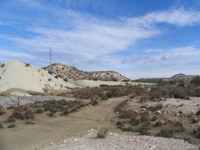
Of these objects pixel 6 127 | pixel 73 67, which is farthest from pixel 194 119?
pixel 73 67

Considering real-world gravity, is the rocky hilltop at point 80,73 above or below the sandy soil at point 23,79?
above

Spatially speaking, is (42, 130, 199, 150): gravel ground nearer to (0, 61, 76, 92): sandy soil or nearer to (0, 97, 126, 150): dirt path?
(0, 97, 126, 150): dirt path

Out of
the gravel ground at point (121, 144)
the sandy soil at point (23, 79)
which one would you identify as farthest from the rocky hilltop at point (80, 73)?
the gravel ground at point (121, 144)

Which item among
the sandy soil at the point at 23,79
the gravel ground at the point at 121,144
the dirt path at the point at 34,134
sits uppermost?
the sandy soil at the point at 23,79

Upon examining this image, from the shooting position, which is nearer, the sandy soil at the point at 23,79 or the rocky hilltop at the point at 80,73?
the sandy soil at the point at 23,79

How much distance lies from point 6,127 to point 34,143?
4491 mm

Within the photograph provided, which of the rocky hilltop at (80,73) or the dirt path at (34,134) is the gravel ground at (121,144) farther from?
the rocky hilltop at (80,73)

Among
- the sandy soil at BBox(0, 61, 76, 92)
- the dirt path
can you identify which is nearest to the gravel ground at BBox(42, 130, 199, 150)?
the dirt path

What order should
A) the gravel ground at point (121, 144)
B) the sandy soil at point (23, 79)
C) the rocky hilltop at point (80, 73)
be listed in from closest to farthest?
the gravel ground at point (121, 144), the sandy soil at point (23, 79), the rocky hilltop at point (80, 73)

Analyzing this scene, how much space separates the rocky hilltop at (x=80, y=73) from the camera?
80688 millimetres

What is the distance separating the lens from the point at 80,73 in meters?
87.6

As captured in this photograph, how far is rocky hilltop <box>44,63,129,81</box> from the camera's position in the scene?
80688 mm

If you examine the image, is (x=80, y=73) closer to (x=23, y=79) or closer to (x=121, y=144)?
(x=23, y=79)

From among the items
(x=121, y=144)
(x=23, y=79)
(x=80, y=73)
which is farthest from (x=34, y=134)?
(x=80, y=73)
